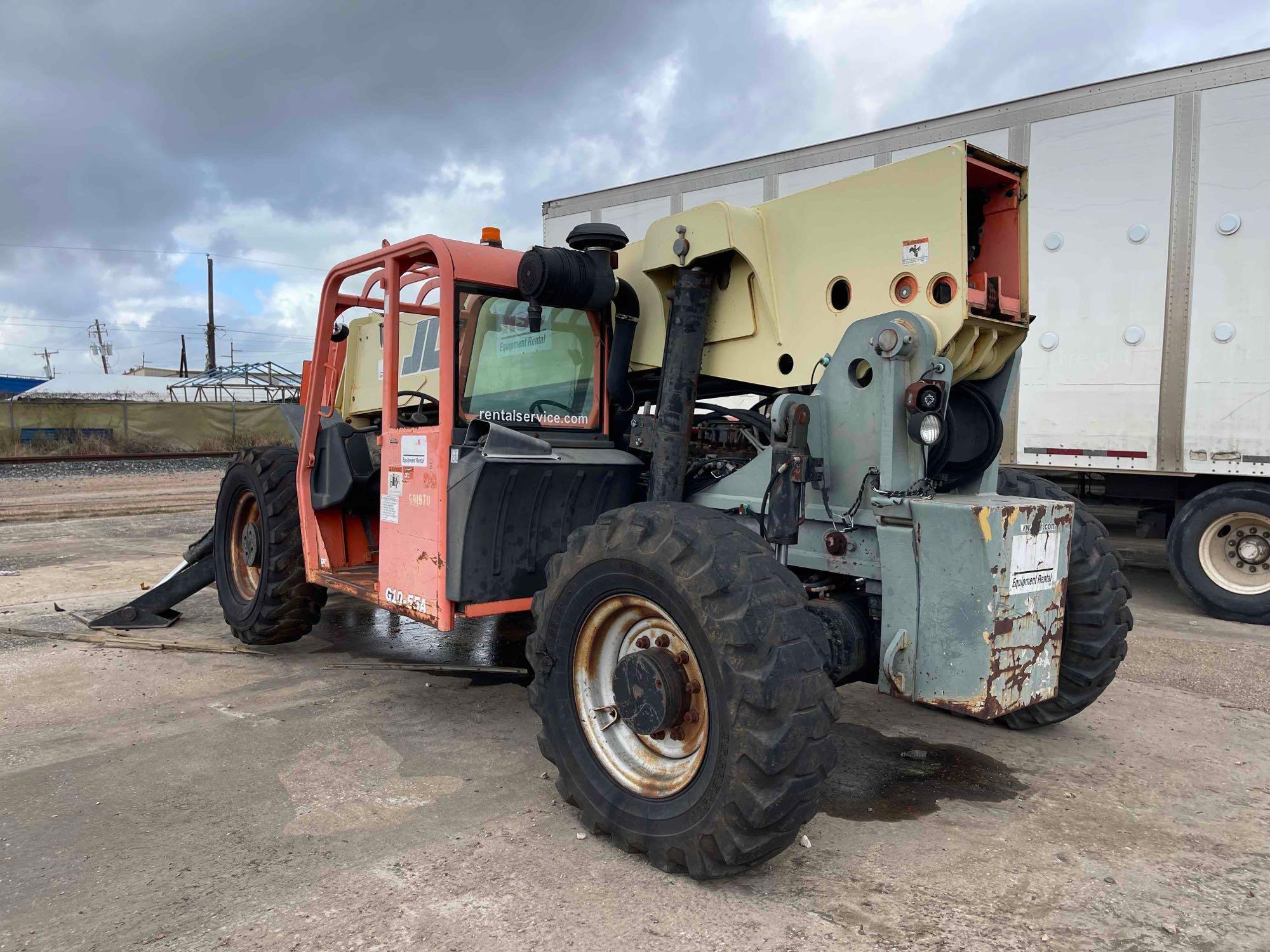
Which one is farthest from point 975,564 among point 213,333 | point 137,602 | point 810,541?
point 213,333

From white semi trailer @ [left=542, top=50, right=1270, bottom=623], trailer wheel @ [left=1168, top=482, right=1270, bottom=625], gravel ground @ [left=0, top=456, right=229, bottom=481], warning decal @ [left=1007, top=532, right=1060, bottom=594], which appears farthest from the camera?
gravel ground @ [left=0, top=456, right=229, bottom=481]

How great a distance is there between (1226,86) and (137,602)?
31.2ft

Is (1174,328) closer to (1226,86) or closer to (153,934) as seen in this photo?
(1226,86)

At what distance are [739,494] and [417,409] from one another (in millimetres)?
1909

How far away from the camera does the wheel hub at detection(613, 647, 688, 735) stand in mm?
3111

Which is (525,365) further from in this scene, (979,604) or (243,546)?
(243,546)

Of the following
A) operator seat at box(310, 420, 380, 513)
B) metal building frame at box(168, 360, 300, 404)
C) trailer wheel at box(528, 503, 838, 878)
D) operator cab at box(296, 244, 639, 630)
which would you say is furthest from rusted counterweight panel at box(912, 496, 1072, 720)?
metal building frame at box(168, 360, 300, 404)

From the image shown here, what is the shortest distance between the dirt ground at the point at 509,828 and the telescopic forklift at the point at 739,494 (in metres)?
0.33

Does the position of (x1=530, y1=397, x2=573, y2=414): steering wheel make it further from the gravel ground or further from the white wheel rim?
the gravel ground

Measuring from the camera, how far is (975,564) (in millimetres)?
3170

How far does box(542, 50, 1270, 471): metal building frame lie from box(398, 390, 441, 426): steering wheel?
196 inches

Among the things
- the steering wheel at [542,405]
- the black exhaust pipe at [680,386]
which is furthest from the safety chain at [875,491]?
the steering wheel at [542,405]

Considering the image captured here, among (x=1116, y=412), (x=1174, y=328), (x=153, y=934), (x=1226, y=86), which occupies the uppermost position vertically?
(x=1226, y=86)

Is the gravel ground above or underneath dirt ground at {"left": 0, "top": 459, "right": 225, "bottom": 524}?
above
